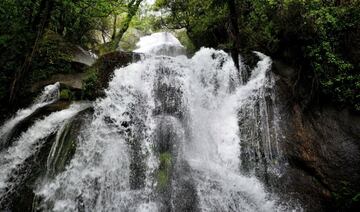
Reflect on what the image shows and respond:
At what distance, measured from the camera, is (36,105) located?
912cm

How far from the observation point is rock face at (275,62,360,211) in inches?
292

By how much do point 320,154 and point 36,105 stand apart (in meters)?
7.92

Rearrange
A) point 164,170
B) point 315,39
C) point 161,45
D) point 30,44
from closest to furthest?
1. point 164,170
2. point 315,39
3. point 30,44
4. point 161,45

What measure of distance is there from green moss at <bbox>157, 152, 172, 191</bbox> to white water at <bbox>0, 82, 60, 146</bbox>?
405 cm

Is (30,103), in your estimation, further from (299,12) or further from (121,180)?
(299,12)

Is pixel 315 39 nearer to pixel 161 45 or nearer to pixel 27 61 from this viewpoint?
pixel 27 61

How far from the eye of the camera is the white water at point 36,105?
8156 mm

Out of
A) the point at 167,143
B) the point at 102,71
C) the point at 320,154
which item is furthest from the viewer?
the point at 102,71

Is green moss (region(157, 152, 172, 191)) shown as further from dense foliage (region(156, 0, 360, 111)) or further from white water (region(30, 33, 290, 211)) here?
dense foliage (region(156, 0, 360, 111))

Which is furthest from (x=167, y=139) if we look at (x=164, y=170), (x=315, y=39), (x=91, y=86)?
(x=315, y=39)

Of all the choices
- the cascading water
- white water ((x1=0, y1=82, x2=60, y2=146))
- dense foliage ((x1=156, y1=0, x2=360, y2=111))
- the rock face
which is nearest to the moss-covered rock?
the cascading water

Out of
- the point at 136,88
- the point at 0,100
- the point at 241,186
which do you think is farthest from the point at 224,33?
the point at 0,100

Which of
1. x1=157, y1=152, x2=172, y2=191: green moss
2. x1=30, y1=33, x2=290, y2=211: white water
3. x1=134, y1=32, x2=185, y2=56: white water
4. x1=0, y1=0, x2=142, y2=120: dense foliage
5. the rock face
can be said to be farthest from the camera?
x1=134, y1=32, x2=185, y2=56: white water

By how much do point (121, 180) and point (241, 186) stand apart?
2.63 meters
